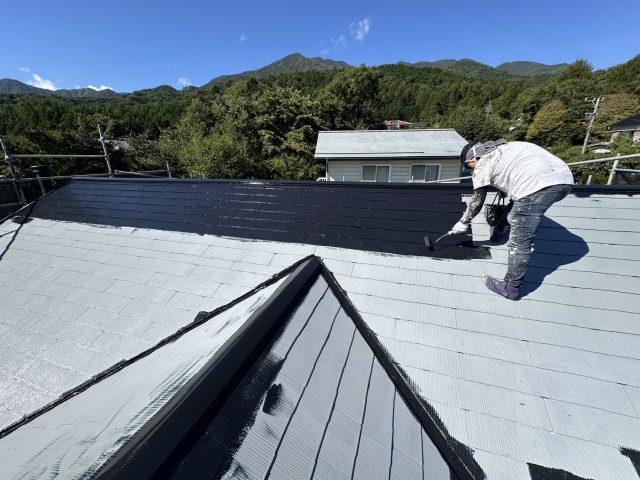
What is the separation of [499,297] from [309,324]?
70.6 inches

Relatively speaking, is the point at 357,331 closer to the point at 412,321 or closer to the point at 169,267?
the point at 412,321

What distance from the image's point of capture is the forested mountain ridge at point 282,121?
62.9ft

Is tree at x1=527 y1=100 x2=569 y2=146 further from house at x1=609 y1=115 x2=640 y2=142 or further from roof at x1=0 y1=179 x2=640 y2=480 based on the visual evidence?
roof at x1=0 y1=179 x2=640 y2=480

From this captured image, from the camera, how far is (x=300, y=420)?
1334 mm

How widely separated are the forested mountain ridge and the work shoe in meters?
16.0

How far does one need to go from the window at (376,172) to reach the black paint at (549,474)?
13.8 metres

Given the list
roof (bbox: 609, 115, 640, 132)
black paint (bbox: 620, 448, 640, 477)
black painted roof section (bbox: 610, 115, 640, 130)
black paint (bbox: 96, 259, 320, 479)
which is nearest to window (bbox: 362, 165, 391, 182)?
black paint (bbox: 96, 259, 320, 479)

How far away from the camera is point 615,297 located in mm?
2348

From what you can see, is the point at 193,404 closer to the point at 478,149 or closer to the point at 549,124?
the point at 478,149

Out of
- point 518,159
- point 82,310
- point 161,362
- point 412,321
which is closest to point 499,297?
point 412,321

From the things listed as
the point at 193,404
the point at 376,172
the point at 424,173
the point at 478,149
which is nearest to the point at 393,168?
the point at 376,172

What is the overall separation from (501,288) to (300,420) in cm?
216

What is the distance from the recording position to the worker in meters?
2.38

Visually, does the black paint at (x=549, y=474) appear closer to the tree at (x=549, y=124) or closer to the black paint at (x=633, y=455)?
the black paint at (x=633, y=455)
